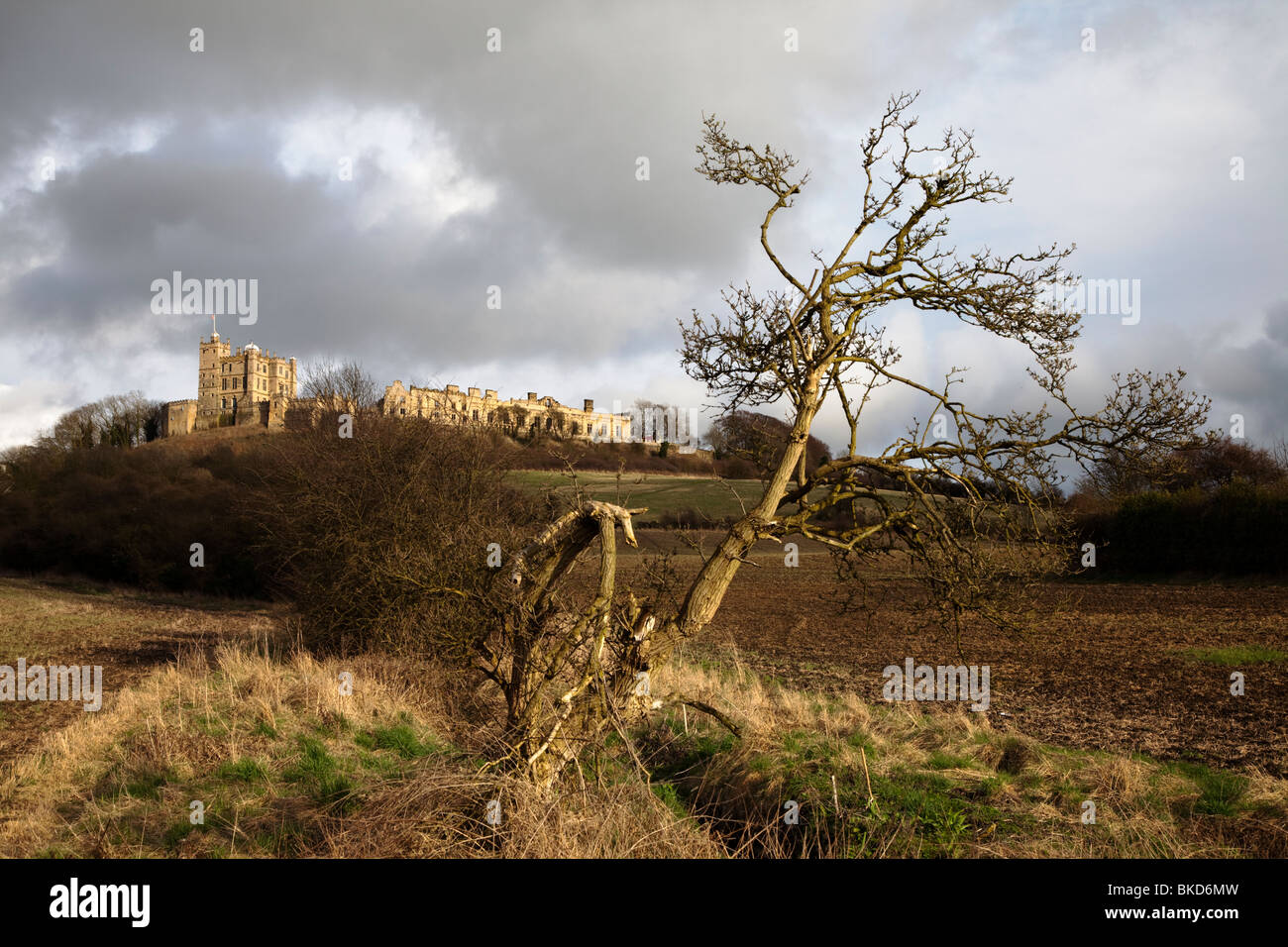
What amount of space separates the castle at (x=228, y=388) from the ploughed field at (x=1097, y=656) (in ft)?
238

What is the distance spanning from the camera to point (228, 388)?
99375 mm

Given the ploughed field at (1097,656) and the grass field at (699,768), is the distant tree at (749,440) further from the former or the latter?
the grass field at (699,768)

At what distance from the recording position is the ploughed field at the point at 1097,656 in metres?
10.7

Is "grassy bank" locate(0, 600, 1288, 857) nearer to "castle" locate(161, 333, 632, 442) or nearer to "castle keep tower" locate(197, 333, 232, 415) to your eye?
"castle" locate(161, 333, 632, 442)

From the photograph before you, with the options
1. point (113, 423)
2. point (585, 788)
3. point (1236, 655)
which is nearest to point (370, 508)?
point (585, 788)

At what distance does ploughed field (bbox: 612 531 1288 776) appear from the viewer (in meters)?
10.7

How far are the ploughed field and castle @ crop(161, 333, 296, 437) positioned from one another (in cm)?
7264

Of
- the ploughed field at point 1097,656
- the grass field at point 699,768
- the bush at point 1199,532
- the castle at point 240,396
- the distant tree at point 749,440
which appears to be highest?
the castle at point 240,396

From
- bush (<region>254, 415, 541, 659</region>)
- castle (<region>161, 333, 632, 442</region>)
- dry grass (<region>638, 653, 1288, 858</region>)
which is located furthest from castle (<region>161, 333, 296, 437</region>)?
dry grass (<region>638, 653, 1288, 858</region>)

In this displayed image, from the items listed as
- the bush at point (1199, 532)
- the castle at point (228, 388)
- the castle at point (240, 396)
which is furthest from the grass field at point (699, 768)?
the castle at point (228, 388)

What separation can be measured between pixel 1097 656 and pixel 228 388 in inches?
4090

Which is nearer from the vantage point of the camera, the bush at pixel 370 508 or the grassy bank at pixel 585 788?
the grassy bank at pixel 585 788

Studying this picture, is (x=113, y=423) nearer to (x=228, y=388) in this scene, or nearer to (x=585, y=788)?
(x=228, y=388)
